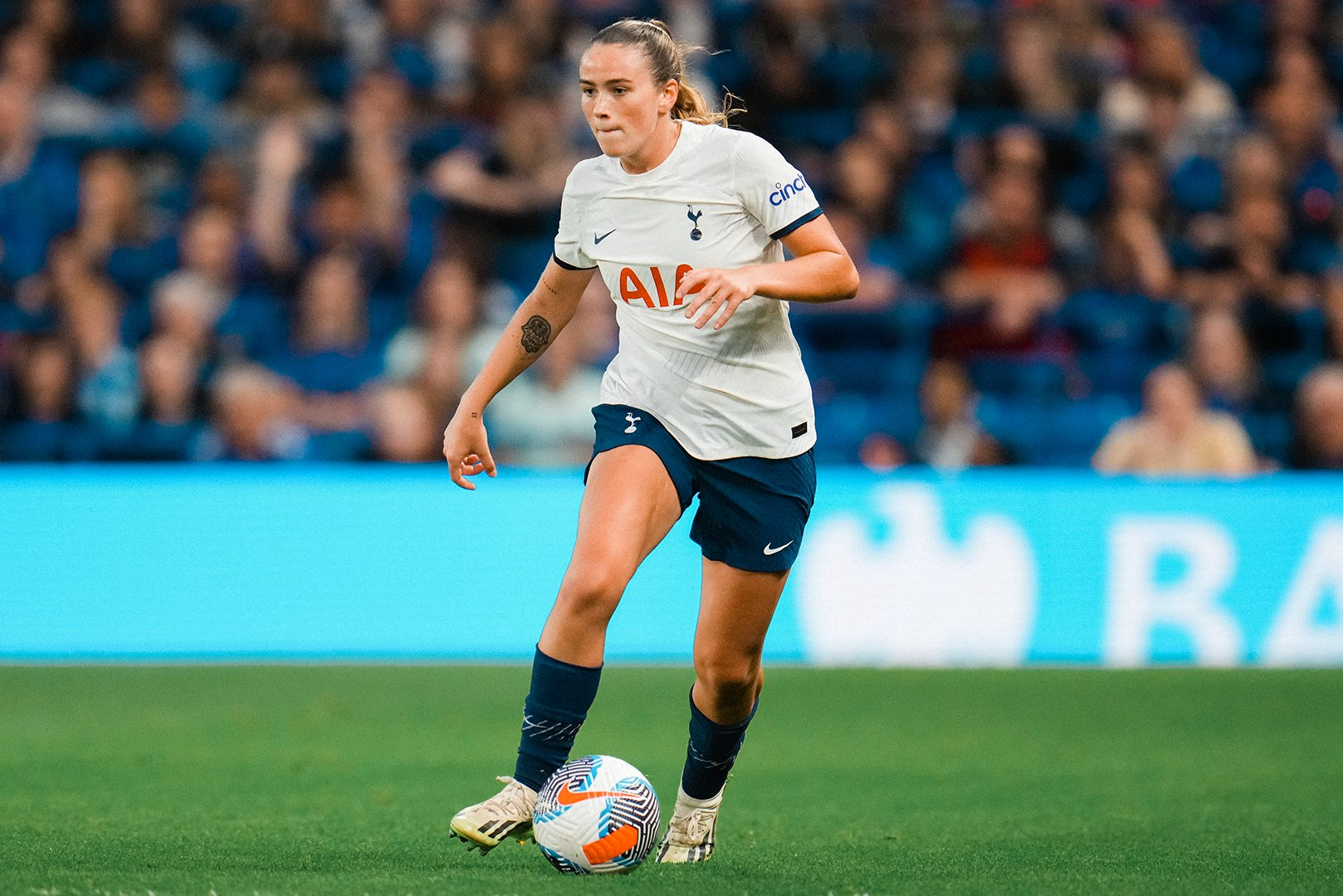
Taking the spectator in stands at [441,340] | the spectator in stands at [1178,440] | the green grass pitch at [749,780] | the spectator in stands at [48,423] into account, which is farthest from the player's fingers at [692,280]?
the spectator in stands at [48,423]

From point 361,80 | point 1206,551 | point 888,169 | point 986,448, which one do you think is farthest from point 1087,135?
point 361,80

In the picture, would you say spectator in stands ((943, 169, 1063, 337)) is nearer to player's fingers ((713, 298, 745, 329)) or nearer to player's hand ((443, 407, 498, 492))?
player's hand ((443, 407, 498, 492))

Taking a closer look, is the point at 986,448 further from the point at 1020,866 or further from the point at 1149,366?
the point at 1020,866

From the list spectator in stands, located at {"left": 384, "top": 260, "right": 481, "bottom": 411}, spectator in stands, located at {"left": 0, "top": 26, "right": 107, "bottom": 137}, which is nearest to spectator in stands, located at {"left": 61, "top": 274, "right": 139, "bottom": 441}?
spectator in stands, located at {"left": 384, "top": 260, "right": 481, "bottom": 411}

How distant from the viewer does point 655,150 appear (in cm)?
448

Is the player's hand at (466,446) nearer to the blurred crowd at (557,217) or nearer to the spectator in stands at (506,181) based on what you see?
the blurred crowd at (557,217)

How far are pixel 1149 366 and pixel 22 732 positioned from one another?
6689mm

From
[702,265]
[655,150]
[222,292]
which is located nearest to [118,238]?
[222,292]

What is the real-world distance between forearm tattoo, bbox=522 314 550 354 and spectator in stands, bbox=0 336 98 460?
610cm

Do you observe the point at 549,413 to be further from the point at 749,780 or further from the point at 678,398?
the point at 678,398

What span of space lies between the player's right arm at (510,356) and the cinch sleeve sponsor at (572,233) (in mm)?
49

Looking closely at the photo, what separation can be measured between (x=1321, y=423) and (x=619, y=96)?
6.59 meters

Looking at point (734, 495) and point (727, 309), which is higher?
point (727, 309)

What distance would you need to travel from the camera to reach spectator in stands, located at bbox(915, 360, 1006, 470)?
10016 mm
